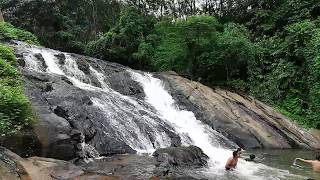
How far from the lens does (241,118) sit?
21250 mm

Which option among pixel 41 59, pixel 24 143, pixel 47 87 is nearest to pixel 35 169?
pixel 24 143

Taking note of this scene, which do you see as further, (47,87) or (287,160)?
(47,87)

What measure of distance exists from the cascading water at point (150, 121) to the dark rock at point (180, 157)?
50 centimetres

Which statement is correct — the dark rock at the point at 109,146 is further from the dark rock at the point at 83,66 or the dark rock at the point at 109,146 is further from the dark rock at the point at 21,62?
the dark rock at the point at 83,66

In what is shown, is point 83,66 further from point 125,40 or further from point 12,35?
point 125,40

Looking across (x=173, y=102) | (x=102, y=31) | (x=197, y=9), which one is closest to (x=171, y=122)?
(x=173, y=102)

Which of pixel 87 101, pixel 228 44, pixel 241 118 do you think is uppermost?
pixel 228 44

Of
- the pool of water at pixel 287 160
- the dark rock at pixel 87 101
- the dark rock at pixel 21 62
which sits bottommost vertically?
the pool of water at pixel 287 160

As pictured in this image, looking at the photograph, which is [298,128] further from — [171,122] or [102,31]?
[102,31]

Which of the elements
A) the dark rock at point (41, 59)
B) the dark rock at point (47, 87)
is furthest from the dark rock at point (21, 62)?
the dark rock at point (47, 87)

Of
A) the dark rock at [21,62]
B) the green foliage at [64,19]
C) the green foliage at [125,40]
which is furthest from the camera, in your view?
the green foliage at [64,19]

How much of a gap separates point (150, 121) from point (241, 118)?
19.6 ft

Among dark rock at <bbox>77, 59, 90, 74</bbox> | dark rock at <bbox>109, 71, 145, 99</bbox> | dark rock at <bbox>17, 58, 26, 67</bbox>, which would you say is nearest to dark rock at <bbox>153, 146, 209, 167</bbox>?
dark rock at <bbox>109, 71, 145, 99</bbox>

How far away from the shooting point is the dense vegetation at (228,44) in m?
24.8
